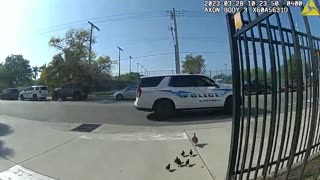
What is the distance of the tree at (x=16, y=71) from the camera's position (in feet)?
296

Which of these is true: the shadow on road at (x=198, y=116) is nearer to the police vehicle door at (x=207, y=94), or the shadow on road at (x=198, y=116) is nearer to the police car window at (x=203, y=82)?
the police vehicle door at (x=207, y=94)

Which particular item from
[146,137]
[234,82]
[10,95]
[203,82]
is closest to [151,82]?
[203,82]

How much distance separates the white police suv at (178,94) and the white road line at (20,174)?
27.6 feet

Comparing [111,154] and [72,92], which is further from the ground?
[72,92]

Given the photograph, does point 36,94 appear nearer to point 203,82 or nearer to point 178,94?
point 178,94

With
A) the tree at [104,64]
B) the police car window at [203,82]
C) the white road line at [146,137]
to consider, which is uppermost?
the tree at [104,64]

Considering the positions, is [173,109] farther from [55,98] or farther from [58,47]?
[58,47]

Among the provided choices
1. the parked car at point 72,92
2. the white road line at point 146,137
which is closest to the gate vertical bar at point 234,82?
the white road line at point 146,137

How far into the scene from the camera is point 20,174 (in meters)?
6.58

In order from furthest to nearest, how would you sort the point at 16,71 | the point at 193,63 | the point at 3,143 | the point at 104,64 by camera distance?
the point at 16,71
the point at 193,63
the point at 104,64
the point at 3,143

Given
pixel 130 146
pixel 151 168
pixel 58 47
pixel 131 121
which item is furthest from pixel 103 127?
pixel 58 47

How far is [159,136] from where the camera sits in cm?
1002

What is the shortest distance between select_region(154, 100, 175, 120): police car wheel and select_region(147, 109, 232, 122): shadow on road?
0.83 ft

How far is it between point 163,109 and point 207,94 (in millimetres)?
1927
